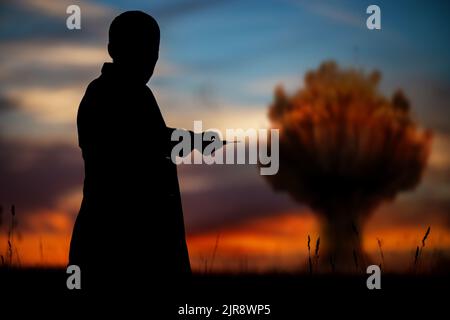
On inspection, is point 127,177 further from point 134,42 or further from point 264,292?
point 264,292

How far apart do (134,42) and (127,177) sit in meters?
1.29

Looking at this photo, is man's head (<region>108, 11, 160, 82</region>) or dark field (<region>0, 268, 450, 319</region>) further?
man's head (<region>108, 11, 160, 82</region>)

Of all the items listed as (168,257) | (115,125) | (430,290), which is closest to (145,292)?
(168,257)

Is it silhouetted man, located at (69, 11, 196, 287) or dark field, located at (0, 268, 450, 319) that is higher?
silhouetted man, located at (69, 11, 196, 287)

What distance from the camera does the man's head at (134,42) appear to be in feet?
25.7

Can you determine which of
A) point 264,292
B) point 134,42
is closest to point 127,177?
point 134,42

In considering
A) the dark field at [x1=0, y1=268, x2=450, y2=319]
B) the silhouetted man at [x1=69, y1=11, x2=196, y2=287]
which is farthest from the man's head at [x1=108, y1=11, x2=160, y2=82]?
the dark field at [x1=0, y1=268, x2=450, y2=319]

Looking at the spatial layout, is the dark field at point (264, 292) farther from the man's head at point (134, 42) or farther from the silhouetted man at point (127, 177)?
the man's head at point (134, 42)

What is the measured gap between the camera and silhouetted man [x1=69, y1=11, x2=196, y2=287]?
24.8 ft

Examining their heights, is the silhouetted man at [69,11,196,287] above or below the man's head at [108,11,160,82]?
below

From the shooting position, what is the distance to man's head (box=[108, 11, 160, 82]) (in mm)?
7828

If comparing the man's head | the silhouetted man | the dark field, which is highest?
the man's head

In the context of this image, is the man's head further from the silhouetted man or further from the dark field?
the dark field
